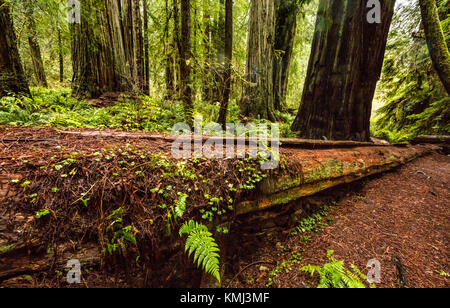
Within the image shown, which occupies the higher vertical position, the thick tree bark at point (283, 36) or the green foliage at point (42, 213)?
the thick tree bark at point (283, 36)

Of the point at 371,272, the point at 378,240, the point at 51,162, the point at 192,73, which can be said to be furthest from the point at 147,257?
the point at 192,73

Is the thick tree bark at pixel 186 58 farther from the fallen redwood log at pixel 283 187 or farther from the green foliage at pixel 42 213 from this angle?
the green foliage at pixel 42 213

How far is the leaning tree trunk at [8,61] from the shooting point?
3.96 metres

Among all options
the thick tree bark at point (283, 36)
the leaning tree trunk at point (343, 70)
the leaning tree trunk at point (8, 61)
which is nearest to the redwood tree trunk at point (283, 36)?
the thick tree bark at point (283, 36)

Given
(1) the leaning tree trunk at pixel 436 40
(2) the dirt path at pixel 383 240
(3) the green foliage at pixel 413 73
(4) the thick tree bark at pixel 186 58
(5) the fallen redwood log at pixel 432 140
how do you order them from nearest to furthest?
(2) the dirt path at pixel 383 240
(4) the thick tree bark at pixel 186 58
(1) the leaning tree trunk at pixel 436 40
(3) the green foliage at pixel 413 73
(5) the fallen redwood log at pixel 432 140

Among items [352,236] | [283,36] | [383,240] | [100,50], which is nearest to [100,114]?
[100,50]

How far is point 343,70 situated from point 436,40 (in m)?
2.61

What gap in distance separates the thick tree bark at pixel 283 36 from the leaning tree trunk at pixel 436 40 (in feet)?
14.2

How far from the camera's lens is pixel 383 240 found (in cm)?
255

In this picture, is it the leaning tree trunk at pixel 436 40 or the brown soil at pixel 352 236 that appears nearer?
the brown soil at pixel 352 236

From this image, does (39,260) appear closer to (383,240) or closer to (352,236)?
(352,236)

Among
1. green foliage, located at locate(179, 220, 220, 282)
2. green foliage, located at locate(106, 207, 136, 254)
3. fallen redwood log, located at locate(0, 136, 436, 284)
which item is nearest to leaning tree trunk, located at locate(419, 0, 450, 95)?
fallen redwood log, located at locate(0, 136, 436, 284)

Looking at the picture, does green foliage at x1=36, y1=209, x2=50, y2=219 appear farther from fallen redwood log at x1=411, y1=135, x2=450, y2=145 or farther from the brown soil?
fallen redwood log at x1=411, y1=135, x2=450, y2=145

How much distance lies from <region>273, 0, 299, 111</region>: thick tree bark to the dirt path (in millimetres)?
5286
